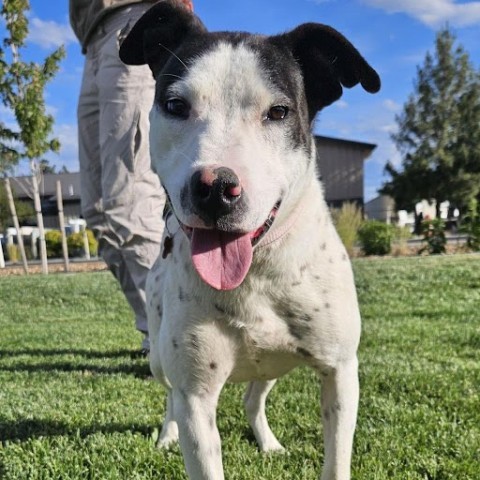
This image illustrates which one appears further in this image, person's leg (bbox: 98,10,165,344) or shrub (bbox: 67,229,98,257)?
shrub (bbox: 67,229,98,257)

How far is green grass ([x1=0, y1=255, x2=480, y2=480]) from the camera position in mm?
2820

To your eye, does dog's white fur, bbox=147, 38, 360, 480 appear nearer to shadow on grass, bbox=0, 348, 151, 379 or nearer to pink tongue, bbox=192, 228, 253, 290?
pink tongue, bbox=192, 228, 253, 290

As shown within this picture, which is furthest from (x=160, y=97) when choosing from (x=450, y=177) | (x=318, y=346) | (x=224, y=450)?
(x=450, y=177)

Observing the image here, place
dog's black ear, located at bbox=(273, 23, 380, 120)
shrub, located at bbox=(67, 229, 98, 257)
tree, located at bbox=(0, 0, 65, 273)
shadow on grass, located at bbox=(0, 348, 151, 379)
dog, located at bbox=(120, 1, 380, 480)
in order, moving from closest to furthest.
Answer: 1. dog, located at bbox=(120, 1, 380, 480)
2. dog's black ear, located at bbox=(273, 23, 380, 120)
3. shadow on grass, located at bbox=(0, 348, 151, 379)
4. tree, located at bbox=(0, 0, 65, 273)
5. shrub, located at bbox=(67, 229, 98, 257)

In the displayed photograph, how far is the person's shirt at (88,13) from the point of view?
4344 millimetres

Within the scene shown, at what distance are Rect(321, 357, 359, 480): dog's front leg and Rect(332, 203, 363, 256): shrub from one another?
14.8 metres

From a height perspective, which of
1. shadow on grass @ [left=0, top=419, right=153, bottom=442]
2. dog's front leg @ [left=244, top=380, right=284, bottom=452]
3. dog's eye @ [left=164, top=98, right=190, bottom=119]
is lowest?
shadow on grass @ [left=0, top=419, right=153, bottom=442]

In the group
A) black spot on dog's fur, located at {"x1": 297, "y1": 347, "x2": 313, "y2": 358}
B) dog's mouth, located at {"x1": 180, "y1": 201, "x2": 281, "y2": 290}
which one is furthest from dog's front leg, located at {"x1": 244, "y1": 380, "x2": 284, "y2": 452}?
dog's mouth, located at {"x1": 180, "y1": 201, "x2": 281, "y2": 290}

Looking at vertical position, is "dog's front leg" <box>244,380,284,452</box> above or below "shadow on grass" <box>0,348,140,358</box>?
above

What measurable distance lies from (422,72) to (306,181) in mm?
44751

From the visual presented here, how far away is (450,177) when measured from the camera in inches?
1624

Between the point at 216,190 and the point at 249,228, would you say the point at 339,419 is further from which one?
the point at 216,190

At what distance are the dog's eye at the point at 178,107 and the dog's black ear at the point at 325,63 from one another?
55 cm

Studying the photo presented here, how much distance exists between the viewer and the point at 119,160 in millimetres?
4293
